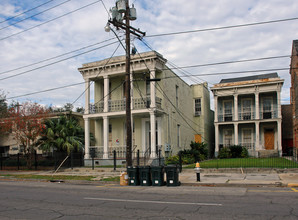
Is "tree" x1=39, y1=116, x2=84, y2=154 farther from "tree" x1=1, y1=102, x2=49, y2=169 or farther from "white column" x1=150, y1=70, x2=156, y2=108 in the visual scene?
"white column" x1=150, y1=70, x2=156, y2=108

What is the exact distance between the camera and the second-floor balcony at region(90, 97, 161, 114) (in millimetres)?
24422

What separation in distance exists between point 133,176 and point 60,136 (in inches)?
458

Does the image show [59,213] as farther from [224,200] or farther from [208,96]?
[208,96]

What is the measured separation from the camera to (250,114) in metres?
32.2

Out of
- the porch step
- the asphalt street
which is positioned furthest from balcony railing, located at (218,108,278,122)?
the asphalt street

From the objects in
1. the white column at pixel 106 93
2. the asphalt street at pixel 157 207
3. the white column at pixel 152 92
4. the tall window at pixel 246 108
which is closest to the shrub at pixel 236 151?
the tall window at pixel 246 108

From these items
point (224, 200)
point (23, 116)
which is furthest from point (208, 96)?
point (224, 200)

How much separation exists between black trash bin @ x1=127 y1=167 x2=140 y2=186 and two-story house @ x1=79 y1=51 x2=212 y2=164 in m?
8.06

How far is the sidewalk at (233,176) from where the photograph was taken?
13.7m

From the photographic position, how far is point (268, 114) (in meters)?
31.4

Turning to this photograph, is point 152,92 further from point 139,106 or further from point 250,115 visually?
point 250,115

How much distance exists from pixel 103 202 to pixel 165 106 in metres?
16.1

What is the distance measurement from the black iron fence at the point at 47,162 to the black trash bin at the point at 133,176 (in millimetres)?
8785

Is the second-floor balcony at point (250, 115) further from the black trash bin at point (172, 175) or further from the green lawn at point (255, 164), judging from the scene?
the black trash bin at point (172, 175)
